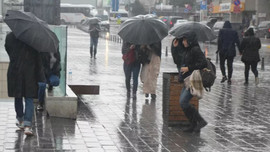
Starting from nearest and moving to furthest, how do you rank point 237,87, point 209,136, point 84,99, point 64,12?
point 209,136, point 84,99, point 237,87, point 64,12

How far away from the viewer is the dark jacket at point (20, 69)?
862 centimetres

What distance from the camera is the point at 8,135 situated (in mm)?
8766

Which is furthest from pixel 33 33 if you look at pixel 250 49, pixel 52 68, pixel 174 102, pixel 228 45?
pixel 228 45

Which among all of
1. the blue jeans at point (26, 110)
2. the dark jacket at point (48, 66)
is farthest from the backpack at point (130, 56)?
the blue jeans at point (26, 110)

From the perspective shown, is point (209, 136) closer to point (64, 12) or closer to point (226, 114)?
point (226, 114)

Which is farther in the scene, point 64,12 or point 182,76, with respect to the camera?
point 64,12

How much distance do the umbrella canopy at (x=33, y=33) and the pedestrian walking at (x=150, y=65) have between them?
16.6 ft

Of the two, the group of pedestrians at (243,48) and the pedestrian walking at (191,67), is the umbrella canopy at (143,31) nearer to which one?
the pedestrian walking at (191,67)

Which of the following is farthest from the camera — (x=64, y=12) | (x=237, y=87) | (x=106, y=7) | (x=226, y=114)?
(x=106, y=7)

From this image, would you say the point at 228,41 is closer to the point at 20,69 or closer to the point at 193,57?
the point at 193,57

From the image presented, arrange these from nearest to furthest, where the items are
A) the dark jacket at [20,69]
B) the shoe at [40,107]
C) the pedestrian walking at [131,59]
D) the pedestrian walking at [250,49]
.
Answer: the dark jacket at [20,69], the shoe at [40,107], the pedestrian walking at [131,59], the pedestrian walking at [250,49]

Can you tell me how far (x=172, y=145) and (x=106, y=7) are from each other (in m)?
111

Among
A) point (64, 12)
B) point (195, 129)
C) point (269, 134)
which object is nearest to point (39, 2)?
point (195, 129)

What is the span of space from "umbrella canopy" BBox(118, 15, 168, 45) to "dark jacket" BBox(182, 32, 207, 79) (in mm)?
3557
